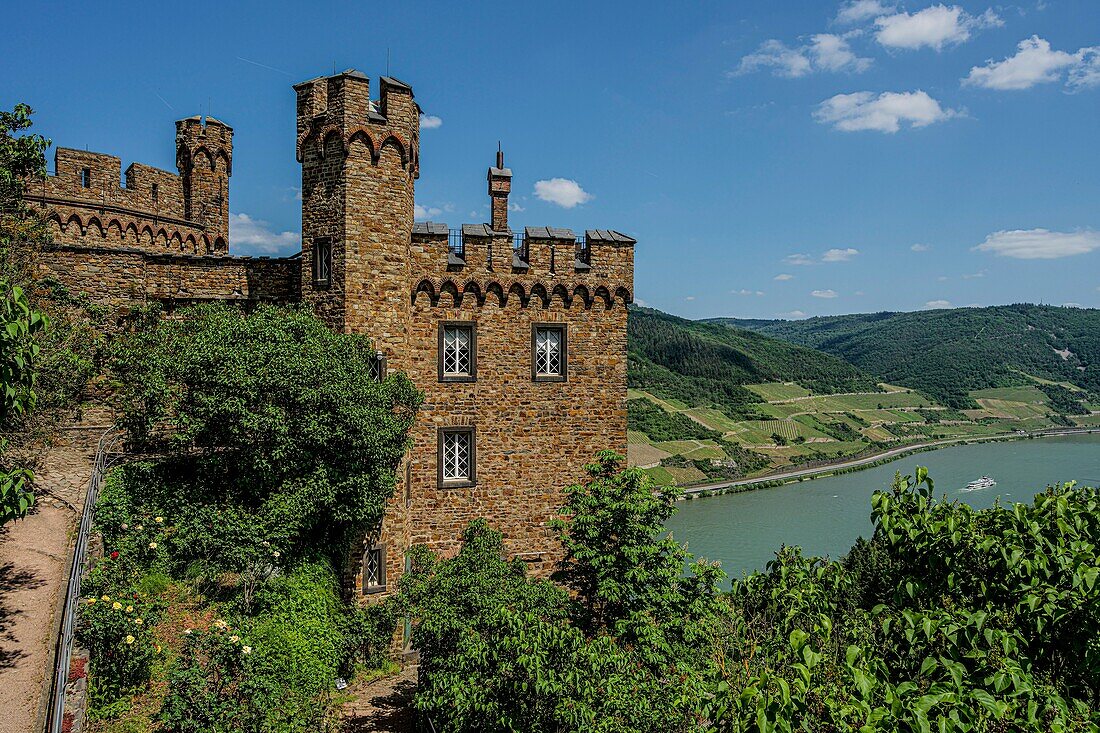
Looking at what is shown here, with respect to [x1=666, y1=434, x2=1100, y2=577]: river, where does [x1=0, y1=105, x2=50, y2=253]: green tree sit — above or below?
above

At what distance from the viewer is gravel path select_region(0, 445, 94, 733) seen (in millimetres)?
9180

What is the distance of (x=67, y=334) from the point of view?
14406 mm

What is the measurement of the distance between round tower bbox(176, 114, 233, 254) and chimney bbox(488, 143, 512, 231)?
13643mm

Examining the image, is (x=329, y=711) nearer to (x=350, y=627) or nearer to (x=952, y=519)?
(x=350, y=627)

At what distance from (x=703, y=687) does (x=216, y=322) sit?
1158 cm

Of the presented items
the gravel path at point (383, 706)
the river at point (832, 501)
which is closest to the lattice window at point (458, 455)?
the gravel path at point (383, 706)

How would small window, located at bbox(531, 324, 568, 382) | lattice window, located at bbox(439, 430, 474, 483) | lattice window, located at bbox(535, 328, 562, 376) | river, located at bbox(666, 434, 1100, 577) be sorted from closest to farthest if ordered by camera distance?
lattice window, located at bbox(439, 430, 474, 483), small window, located at bbox(531, 324, 568, 382), lattice window, located at bbox(535, 328, 562, 376), river, located at bbox(666, 434, 1100, 577)

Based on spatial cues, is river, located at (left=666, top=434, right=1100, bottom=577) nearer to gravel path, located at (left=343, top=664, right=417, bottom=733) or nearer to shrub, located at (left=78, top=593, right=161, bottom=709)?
gravel path, located at (left=343, top=664, right=417, bottom=733)

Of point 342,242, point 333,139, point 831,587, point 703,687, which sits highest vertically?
point 333,139

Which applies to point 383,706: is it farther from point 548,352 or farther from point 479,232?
point 479,232

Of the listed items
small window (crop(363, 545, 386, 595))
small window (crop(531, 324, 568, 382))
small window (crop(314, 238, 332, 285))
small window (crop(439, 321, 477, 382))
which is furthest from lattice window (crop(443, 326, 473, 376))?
small window (crop(363, 545, 386, 595))

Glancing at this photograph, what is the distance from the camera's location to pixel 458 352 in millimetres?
17188

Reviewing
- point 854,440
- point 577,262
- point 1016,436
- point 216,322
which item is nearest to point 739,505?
point 854,440

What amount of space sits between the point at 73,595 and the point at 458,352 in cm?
947
